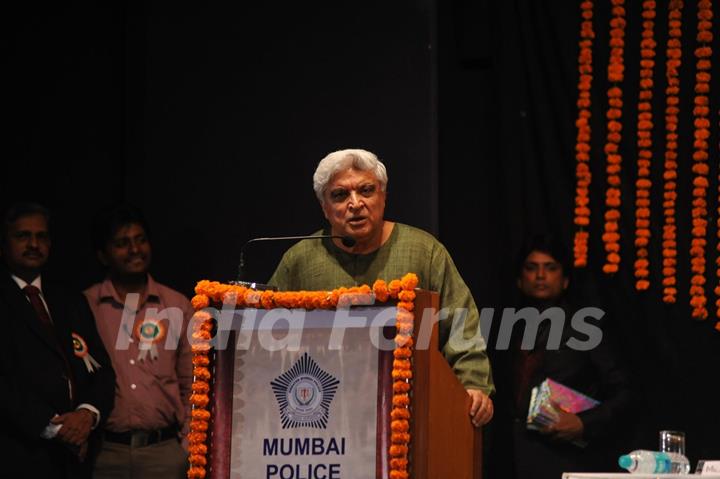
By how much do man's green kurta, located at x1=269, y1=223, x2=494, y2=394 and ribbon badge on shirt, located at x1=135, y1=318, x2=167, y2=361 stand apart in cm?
134

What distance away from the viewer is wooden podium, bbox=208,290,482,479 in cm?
264

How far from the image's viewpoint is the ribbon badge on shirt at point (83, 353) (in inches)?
172

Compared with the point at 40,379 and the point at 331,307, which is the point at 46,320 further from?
the point at 331,307

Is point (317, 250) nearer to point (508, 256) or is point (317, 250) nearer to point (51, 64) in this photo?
point (508, 256)

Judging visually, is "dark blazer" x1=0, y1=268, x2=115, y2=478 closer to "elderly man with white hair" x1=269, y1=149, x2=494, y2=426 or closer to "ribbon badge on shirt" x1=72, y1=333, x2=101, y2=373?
"ribbon badge on shirt" x1=72, y1=333, x2=101, y2=373

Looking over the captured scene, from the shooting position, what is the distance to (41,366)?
4250mm

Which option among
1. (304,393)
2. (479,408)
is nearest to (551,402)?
(479,408)

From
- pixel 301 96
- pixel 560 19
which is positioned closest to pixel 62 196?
pixel 301 96

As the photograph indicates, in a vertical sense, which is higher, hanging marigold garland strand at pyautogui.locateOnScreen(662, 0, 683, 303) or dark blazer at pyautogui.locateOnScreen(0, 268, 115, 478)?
hanging marigold garland strand at pyautogui.locateOnScreen(662, 0, 683, 303)

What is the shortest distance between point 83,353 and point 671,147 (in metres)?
2.65

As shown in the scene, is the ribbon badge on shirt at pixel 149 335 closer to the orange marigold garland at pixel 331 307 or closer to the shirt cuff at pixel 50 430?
the shirt cuff at pixel 50 430

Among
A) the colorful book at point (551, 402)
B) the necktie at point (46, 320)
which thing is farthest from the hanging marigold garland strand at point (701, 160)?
the necktie at point (46, 320)

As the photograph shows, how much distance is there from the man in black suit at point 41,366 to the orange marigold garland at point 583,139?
6.85 feet

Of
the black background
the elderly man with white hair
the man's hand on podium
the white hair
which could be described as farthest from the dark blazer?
the man's hand on podium
